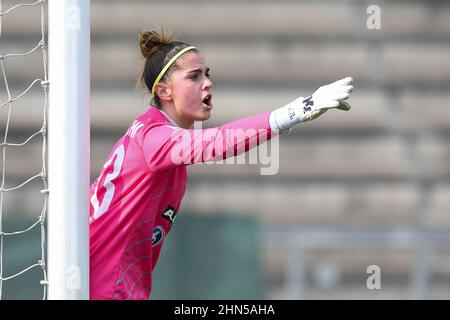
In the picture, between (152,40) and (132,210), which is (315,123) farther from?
(132,210)

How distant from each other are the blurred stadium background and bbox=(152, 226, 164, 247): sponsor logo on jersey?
3.01m

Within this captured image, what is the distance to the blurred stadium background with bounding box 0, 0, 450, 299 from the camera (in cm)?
571

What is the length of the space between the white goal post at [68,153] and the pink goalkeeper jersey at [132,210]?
13 cm

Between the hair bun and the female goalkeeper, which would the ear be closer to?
the female goalkeeper

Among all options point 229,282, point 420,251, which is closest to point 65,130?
point 229,282

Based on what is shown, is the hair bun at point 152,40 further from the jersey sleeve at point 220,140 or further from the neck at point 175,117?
the jersey sleeve at point 220,140

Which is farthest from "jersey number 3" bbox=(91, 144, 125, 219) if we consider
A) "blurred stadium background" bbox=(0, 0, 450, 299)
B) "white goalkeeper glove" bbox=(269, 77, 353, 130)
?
"blurred stadium background" bbox=(0, 0, 450, 299)

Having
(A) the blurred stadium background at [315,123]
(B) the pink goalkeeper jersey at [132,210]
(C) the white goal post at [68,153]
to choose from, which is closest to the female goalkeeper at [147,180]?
(B) the pink goalkeeper jersey at [132,210]

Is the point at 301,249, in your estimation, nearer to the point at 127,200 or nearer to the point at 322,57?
the point at 322,57

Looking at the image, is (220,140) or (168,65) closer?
(220,140)

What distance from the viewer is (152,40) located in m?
2.47

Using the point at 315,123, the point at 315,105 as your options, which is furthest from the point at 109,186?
the point at 315,123

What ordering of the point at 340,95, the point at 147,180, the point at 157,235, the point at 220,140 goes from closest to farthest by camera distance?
1. the point at 340,95
2. the point at 220,140
3. the point at 147,180
4. the point at 157,235

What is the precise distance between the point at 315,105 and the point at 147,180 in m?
0.47
